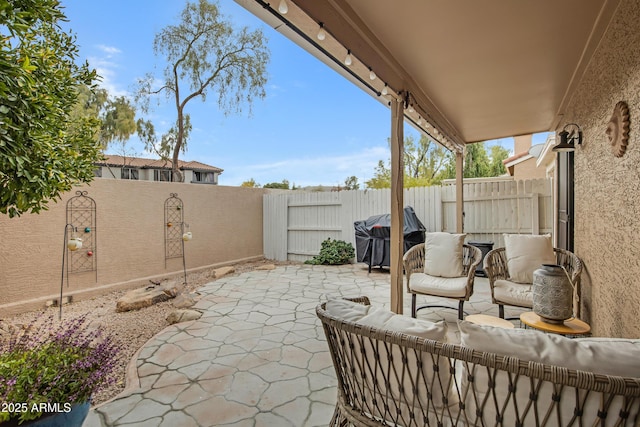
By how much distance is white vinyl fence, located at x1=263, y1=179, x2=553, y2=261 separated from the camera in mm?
5824

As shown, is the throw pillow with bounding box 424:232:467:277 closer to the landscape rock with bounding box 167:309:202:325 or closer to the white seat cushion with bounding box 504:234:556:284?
the white seat cushion with bounding box 504:234:556:284

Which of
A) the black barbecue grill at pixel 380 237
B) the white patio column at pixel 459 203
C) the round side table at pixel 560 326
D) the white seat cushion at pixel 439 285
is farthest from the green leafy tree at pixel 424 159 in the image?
the round side table at pixel 560 326

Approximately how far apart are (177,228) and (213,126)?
792 centimetres

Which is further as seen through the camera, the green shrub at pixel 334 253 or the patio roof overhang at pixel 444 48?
the green shrub at pixel 334 253

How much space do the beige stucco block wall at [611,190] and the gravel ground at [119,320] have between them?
348 centimetres

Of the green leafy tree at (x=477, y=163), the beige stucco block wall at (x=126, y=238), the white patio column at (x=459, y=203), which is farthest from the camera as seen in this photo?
the green leafy tree at (x=477, y=163)

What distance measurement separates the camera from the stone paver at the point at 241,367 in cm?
190

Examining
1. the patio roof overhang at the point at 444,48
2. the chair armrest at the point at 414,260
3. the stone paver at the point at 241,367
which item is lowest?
the stone paver at the point at 241,367

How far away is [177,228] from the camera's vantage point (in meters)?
6.08

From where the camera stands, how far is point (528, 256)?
10.9 feet

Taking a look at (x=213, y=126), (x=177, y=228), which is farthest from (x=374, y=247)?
(x=213, y=126)

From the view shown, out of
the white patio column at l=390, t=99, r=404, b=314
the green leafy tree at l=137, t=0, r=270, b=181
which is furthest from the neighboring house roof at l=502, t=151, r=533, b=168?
the green leafy tree at l=137, t=0, r=270, b=181

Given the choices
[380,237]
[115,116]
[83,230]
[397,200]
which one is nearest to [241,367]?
[397,200]

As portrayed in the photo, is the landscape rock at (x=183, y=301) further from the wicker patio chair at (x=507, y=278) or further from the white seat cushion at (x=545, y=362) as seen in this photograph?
the white seat cushion at (x=545, y=362)
